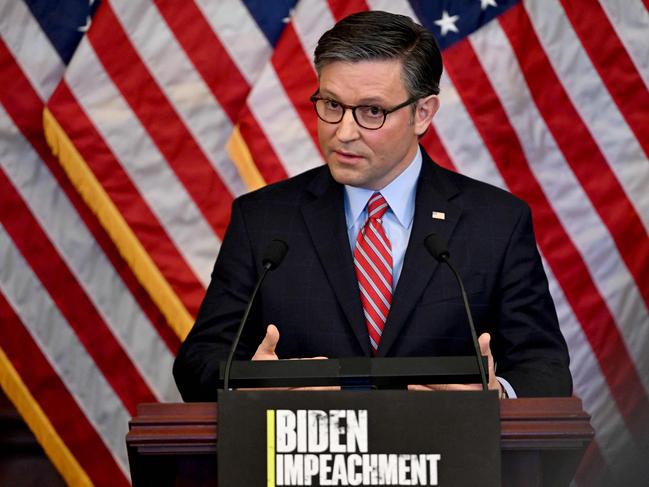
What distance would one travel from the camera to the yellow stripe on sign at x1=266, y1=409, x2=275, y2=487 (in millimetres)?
1700

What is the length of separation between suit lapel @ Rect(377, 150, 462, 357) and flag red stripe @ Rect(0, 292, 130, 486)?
1.72 meters

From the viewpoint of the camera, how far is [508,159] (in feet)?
12.0

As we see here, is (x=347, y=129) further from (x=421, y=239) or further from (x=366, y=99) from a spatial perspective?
(x=421, y=239)

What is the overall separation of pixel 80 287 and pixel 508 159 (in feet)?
5.02

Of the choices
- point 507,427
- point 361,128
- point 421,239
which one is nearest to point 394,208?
point 421,239

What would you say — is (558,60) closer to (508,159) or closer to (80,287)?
(508,159)

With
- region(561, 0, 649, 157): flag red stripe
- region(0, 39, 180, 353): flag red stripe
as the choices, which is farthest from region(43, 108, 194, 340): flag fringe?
region(561, 0, 649, 157): flag red stripe

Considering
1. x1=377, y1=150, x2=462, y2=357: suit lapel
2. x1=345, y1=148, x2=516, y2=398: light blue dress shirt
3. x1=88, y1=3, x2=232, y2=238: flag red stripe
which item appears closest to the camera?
x1=377, y1=150, x2=462, y2=357: suit lapel

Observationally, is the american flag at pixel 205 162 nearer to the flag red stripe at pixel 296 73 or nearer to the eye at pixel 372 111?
the flag red stripe at pixel 296 73

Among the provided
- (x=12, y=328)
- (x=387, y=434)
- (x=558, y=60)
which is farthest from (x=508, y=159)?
(x=387, y=434)

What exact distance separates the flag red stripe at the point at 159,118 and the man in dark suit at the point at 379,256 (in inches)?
42.0

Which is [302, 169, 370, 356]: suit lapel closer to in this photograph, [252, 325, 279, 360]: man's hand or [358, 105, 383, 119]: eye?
[358, 105, 383, 119]: eye

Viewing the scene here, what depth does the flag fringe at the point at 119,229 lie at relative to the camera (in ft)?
12.2

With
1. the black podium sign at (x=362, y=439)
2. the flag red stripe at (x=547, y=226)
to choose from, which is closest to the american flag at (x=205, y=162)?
the flag red stripe at (x=547, y=226)
